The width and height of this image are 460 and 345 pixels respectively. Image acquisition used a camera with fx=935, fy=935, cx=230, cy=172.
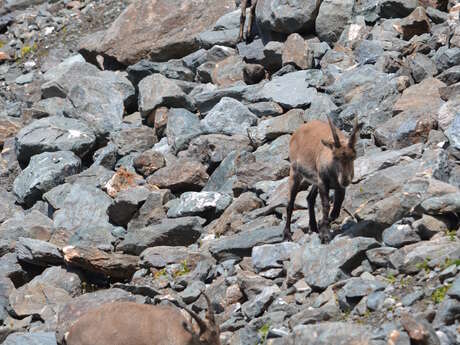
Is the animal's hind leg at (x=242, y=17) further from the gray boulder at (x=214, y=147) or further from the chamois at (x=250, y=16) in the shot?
the gray boulder at (x=214, y=147)

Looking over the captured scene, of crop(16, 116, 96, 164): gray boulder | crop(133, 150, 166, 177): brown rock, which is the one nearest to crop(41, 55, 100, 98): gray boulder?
crop(16, 116, 96, 164): gray boulder

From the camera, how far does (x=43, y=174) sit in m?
19.1

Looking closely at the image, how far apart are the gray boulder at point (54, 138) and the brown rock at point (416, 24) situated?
700cm

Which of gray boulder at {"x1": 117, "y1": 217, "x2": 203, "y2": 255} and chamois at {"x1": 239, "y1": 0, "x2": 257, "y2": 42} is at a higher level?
A: chamois at {"x1": 239, "y1": 0, "x2": 257, "y2": 42}

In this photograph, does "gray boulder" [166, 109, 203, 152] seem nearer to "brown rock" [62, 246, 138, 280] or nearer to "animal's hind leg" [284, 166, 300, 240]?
"brown rock" [62, 246, 138, 280]

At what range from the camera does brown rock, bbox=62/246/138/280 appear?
14484 mm

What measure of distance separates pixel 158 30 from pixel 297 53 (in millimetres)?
5164

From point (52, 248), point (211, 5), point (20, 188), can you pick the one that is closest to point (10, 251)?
point (52, 248)

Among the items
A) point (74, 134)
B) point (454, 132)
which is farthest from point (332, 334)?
point (74, 134)

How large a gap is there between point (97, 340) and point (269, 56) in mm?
11249

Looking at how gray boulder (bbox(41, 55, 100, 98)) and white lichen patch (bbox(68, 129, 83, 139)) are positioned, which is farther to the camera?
gray boulder (bbox(41, 55, 100, 98))

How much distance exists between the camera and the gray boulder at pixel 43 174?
19.1 meters

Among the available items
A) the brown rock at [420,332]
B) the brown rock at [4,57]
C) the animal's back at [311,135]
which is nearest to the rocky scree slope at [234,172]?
the brown rock at [420,332]

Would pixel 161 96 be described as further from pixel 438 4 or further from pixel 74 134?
pixel 438 4
